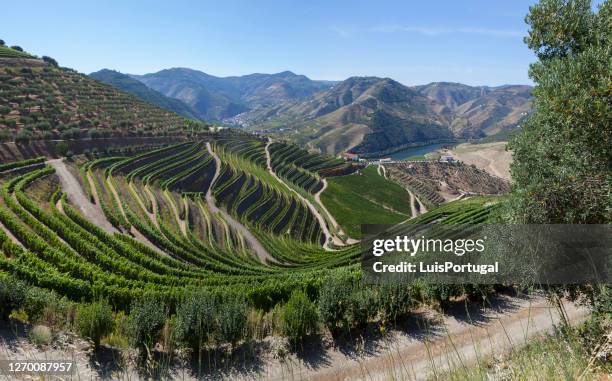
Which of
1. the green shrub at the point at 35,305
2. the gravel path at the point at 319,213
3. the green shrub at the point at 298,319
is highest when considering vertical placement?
the green shrub at the point at 35,305

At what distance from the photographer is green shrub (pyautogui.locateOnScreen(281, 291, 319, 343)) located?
1653cm

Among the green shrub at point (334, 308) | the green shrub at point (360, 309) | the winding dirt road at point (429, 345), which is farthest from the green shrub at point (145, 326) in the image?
the green shrub at point (360, 309)

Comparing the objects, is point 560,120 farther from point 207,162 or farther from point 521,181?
point 207,162

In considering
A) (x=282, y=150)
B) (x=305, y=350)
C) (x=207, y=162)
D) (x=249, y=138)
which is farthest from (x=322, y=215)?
(x=305, y=350)

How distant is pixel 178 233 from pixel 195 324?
4044 cm

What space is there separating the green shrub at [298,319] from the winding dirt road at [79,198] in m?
38.9

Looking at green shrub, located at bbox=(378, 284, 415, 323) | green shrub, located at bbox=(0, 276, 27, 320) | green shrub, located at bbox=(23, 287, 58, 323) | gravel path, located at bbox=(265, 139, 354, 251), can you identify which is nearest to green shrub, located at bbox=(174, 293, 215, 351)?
green shrub, located at bbox=(23, 287, 58, 323)

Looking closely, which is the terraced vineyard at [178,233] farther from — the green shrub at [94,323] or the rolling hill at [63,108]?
the rolling hill at [63,108]

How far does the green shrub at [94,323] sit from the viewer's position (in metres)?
15.2

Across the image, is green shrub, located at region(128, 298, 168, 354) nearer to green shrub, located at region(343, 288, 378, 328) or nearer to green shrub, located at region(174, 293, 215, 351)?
green shrub, located at region(174, 293, 215, 351)

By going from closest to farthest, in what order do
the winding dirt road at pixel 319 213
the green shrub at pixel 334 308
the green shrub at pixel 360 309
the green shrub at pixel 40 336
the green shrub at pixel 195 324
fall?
the green shrub at pixel 40 336, the green shrub at pixel 195 324, the green shrub at pixel 334 308, the green shrub at pixel 360 309, the winding dirt road at pixel 319 213

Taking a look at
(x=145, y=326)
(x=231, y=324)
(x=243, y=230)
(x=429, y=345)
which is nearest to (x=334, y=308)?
(x=429, y=345)

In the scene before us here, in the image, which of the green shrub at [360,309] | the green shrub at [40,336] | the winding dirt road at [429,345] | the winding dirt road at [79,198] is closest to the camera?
the green shrub at [40,336]

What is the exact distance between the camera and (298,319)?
16672 millimetres
